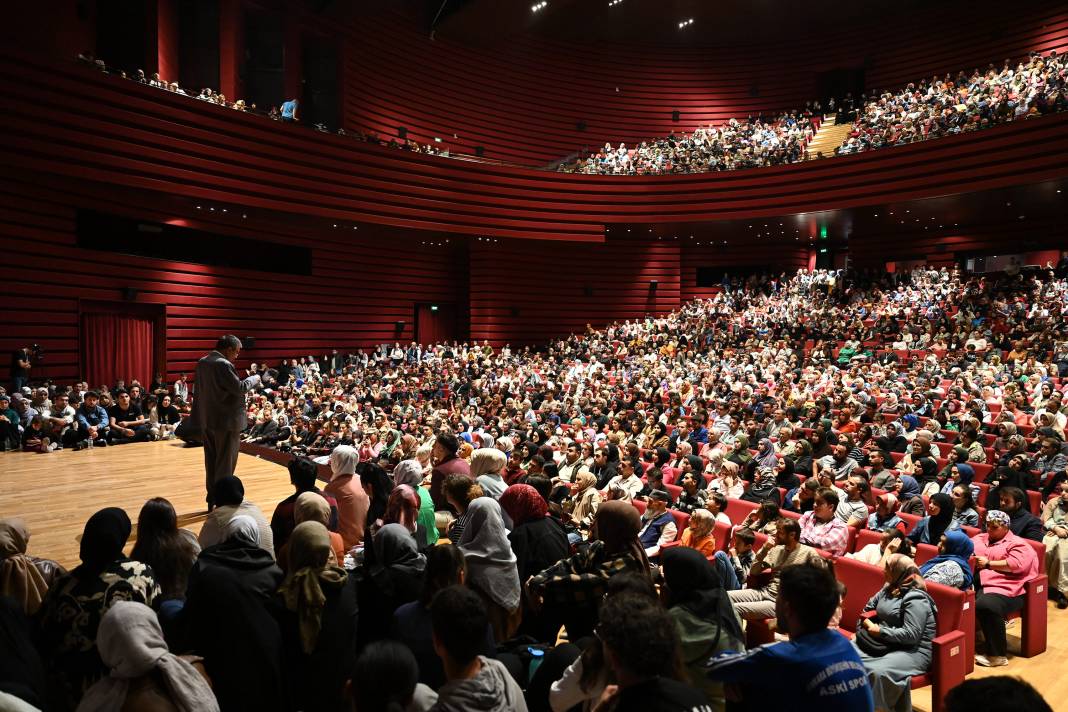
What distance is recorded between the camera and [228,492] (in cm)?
288

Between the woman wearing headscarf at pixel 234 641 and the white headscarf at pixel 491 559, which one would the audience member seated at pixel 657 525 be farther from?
the woman wearing headscarf at pixel 234 641

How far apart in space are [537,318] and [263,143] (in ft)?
25.4

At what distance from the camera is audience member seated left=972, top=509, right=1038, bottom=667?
347 cm

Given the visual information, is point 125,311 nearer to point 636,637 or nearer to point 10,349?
point 10,349

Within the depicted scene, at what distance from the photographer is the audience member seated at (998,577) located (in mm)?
3471

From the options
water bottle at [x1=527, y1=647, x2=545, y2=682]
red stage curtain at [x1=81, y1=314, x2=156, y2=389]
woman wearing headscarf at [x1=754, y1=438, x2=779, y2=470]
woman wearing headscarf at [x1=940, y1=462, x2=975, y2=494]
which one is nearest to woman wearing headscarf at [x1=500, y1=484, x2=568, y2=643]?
water bottle at [x1=527, y1=647, x2=545, y2=682]

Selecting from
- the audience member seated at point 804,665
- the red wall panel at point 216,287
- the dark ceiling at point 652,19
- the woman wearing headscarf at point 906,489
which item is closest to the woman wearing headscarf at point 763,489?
the woman wearing headscarf at point 906,489

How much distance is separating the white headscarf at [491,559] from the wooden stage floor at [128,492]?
202 cm

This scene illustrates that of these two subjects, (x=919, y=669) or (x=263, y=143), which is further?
(x=263, y=143)

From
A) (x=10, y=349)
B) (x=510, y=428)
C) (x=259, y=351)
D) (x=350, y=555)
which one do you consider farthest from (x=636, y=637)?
(x=259, y=351)

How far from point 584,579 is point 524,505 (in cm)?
59

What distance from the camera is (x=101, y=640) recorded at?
1681 millimetres

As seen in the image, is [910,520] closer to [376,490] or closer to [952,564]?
[952,564]

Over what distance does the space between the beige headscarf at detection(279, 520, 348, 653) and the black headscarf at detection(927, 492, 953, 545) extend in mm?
3667
